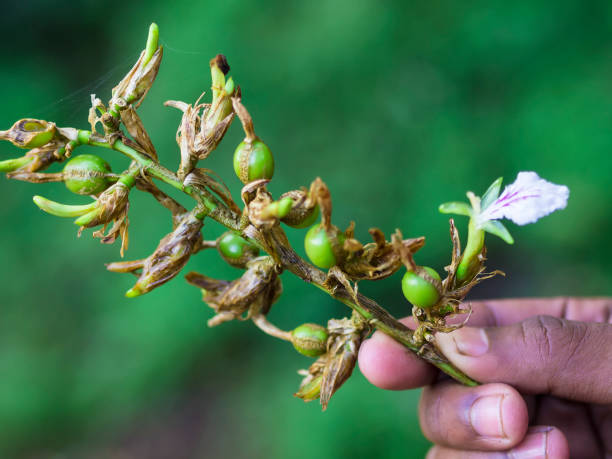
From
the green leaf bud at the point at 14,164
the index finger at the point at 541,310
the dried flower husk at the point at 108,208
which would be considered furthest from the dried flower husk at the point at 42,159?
the index finger at the point at 541,310

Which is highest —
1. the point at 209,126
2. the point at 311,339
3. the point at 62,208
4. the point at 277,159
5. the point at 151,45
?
the point at 277,159

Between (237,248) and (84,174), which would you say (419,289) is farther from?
(84,174)

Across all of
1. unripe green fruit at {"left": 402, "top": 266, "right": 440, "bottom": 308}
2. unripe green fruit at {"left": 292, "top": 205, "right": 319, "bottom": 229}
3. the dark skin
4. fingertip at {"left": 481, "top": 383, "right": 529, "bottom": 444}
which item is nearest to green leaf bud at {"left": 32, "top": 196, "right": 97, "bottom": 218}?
unripe green fruit at {"left": 292, "top": 205, "right": 319, "bottom": 229}

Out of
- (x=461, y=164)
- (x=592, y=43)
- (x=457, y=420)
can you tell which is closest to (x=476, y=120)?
(x=461, y=164)

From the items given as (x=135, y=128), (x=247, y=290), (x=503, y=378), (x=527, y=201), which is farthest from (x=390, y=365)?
(x=135, y=128)

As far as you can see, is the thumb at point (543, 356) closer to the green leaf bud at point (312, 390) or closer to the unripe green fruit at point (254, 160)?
the green leaf bud at point (312, 390)
